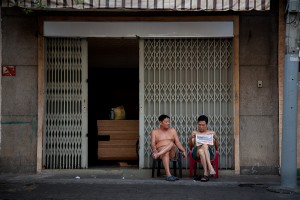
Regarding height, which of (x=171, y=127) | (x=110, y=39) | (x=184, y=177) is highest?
(x=110, y=39)

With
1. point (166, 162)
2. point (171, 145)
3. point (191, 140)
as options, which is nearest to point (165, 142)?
point (171, 145)

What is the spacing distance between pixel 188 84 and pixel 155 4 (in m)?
2.05

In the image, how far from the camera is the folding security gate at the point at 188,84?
1100 centimetres

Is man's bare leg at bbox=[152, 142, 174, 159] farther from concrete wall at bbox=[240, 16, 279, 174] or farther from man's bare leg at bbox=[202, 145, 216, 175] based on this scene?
concrete wall at bbox=[240, 16, 279, 174]

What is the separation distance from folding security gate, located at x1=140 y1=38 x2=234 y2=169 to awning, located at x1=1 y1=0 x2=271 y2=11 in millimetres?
1368

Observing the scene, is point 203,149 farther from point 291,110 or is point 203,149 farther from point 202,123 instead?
point 291,110

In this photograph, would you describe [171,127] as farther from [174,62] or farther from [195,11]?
[195,11]

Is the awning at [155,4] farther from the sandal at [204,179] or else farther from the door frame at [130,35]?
the sandal at [204,179]

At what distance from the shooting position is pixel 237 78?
1067cm

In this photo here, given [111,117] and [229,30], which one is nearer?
[229,30]

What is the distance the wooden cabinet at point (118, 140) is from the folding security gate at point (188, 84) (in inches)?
32.4

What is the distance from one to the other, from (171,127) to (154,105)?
1.91ft

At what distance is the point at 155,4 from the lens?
32.0ft

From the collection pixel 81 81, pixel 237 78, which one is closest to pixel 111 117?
pixel 81 81
